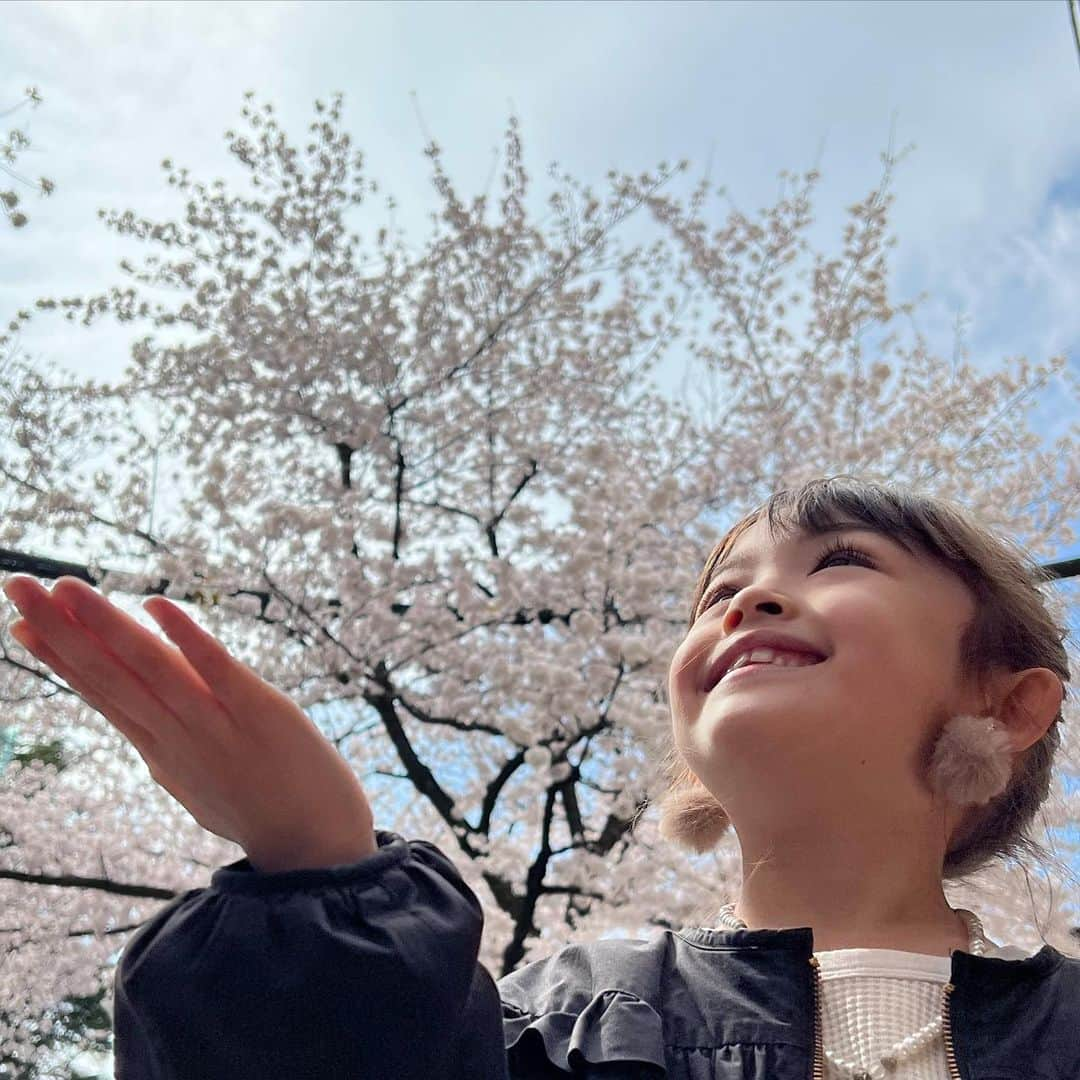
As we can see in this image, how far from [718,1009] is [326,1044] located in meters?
0.55

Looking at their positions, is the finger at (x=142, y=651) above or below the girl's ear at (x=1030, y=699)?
below

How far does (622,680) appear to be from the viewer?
565cm

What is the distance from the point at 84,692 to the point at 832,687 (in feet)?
2.83

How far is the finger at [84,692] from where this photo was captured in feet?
2.39

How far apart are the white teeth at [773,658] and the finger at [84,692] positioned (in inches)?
29.5

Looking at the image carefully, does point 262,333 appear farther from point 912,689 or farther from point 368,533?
point 912,689

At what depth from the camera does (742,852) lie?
129 centimetres

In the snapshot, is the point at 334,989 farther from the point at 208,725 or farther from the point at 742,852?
the point at 742,852

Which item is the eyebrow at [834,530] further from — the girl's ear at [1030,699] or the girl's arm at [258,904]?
the girl's arm at [258,904]

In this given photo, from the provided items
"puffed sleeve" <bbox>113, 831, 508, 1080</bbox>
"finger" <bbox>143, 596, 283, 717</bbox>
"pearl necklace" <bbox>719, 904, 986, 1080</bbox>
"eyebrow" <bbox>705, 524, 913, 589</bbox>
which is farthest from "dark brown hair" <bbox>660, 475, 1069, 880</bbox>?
"finger" <bbox>143, 596, 283, 717</bbox>

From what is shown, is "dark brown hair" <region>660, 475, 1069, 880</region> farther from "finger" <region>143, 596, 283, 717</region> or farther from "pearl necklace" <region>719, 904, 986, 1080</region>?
"finger" <region>143, 596, 283, 717</region>

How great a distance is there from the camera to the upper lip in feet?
4.09

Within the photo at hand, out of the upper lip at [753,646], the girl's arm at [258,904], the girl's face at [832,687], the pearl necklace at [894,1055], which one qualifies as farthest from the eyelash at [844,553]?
the girl's arm at [258,904]

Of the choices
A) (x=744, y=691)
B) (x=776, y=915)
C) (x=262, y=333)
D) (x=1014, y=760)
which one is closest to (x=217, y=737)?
(x=744, y=691)
